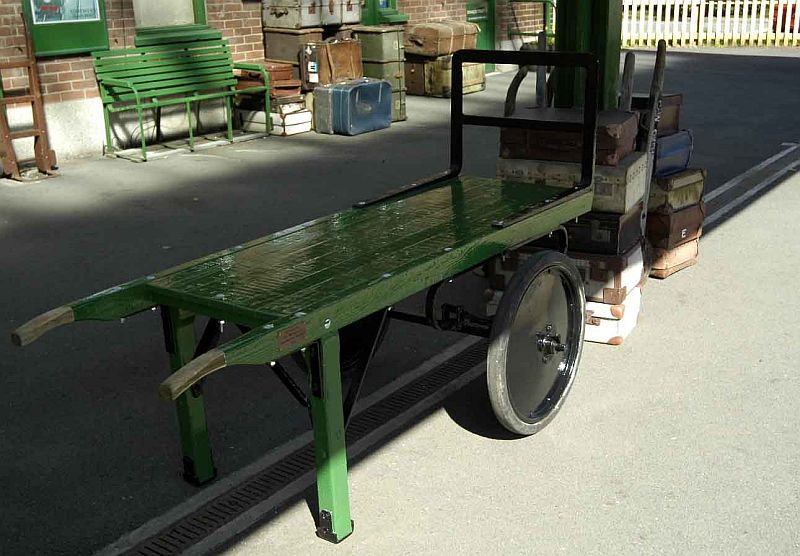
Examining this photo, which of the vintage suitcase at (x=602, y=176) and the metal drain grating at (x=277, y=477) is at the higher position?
the vintage suitcase at (x=602, y=176)

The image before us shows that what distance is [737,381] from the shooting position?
5.41 metres

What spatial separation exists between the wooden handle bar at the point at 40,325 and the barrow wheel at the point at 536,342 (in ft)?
5.73

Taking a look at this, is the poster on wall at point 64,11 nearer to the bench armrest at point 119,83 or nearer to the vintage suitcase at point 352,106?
the bench armrest at point 119,83

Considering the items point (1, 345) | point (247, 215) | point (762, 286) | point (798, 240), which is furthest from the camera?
point (247, 215)

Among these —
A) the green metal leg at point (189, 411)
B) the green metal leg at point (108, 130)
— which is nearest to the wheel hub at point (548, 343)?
the green metal leg at point (189, 411)

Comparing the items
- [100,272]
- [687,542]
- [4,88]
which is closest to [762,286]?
[687,542]

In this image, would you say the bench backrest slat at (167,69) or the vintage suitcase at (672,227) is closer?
the vintage suitcase at (672,227)

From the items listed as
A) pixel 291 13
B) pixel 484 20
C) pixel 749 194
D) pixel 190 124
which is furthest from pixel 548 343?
pixel 484 20

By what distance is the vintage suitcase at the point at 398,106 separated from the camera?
44.2 feet

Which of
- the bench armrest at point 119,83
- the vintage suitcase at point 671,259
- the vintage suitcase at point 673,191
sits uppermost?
the bench armrest at point 119,83

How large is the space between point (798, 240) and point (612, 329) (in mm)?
2960

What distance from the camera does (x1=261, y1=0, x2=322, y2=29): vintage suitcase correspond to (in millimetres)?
12820

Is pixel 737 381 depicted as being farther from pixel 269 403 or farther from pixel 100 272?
pixel 100 272

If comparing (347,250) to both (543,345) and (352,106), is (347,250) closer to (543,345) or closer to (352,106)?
(543,345)
